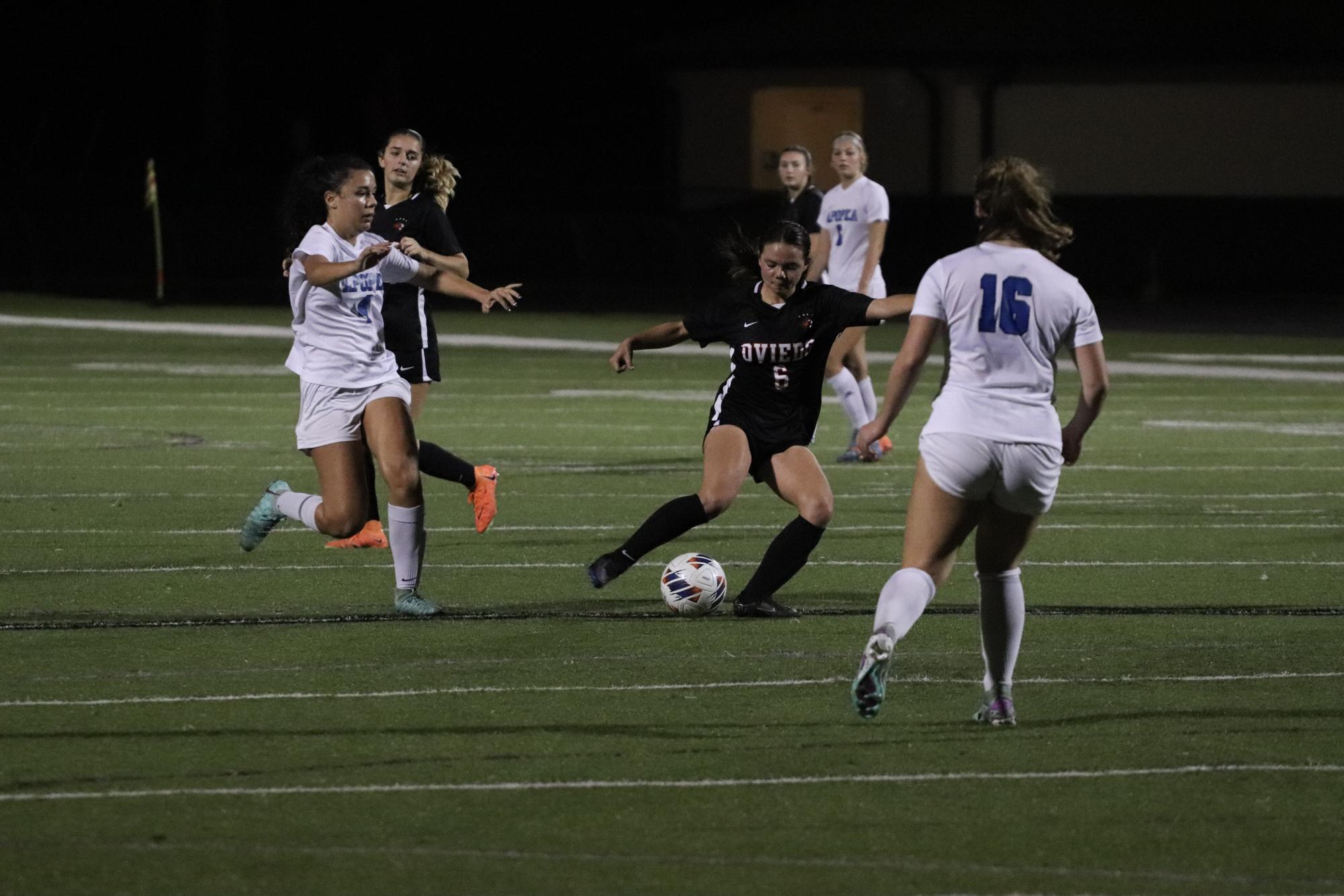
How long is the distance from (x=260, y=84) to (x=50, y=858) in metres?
50.8

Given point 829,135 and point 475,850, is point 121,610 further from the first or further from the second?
point 829,135

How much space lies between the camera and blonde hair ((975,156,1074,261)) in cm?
690

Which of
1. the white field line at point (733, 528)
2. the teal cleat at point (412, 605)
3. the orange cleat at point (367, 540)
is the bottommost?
the white field line at point (733, 528)

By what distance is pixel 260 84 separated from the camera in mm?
55062

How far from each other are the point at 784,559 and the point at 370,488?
2441 mm

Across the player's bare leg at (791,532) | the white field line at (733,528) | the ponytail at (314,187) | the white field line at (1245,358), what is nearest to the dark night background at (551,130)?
the white field line at (1245,358)

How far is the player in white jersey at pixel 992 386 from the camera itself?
270 inches

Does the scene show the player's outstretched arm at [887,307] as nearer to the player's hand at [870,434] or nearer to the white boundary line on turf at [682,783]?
the player's hand at [870,434]

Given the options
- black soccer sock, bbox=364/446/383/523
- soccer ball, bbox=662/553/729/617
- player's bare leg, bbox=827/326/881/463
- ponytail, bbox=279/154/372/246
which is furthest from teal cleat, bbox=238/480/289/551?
player's bare leg, bbox=827/326/881/463

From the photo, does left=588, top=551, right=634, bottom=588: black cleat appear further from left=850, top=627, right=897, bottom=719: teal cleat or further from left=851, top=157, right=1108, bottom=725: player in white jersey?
left=850, top=627, right=897, bottom=719: teal cleat

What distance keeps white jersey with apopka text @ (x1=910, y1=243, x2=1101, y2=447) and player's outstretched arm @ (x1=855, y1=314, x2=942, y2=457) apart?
0.04 meters

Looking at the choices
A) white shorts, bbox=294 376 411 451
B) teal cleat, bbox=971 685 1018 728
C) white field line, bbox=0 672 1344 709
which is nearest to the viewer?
teal cleat, bbox=971 685 1018 728

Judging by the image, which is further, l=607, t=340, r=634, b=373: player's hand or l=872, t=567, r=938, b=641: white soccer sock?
l=607, t=340, r=634, b=373: player's hand

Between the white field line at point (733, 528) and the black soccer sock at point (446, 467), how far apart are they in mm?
318
